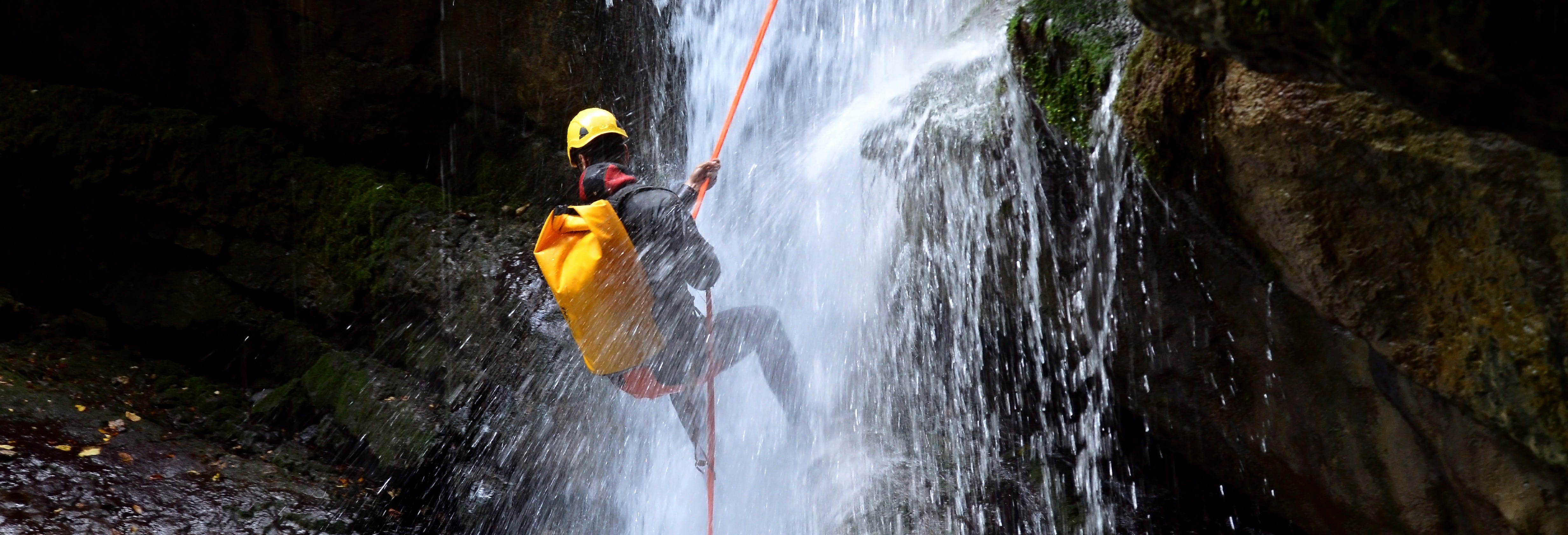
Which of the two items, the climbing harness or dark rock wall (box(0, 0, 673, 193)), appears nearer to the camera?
the climbing harness

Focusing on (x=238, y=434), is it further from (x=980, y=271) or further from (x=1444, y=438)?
(x=1444, y=438)

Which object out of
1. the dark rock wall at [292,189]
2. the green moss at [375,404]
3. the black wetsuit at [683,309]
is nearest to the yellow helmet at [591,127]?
the black wetsuit at [683,309]

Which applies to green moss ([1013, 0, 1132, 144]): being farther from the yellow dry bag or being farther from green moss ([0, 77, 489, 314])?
green moss ([0, 77, 489, 314])

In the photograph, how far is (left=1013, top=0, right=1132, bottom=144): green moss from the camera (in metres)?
3.08

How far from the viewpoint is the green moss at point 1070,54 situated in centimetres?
308

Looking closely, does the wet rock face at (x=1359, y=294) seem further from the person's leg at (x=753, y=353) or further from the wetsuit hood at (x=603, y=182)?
the wetsuit hood at (x=603, y=182)

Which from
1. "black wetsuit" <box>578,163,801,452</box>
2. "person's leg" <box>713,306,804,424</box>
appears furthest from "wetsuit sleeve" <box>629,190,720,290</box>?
"person's leg" <box>713,306,804,424</box>

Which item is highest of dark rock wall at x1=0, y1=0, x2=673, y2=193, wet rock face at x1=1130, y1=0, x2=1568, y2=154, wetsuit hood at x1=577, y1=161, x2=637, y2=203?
dark rock wall at x1=0, y1=0, x2=673, y2=193

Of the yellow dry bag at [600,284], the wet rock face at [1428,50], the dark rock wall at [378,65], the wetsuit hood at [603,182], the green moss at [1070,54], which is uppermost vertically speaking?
the dark rock wall at [378,65]

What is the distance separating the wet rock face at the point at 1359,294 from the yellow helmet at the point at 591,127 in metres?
2.51

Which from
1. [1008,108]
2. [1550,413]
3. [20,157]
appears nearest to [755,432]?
[1008,108]

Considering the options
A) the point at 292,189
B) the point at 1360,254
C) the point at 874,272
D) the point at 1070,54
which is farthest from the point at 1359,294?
the point at 292,189

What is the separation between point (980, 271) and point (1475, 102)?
8.72 feet

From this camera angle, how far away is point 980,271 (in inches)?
166
